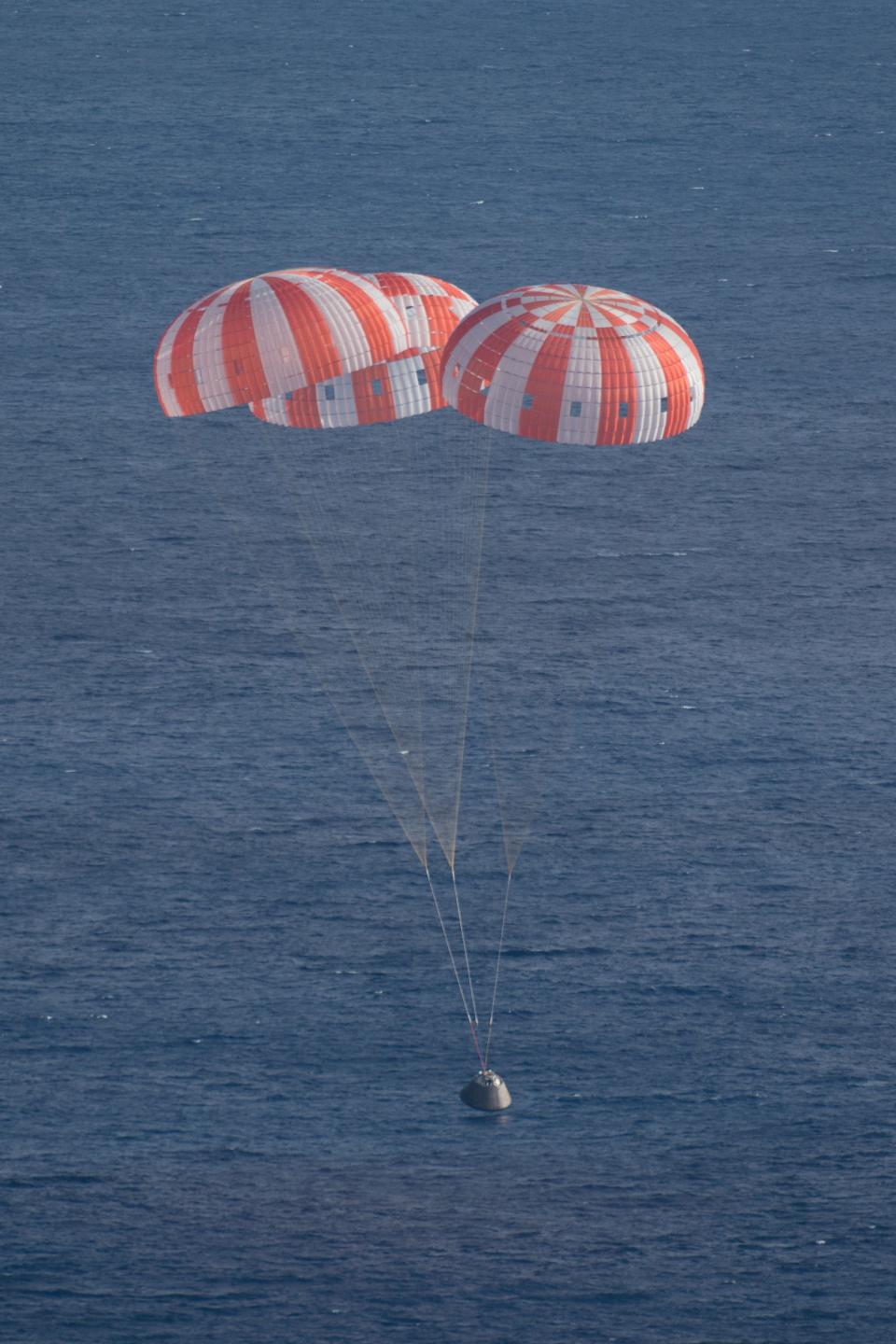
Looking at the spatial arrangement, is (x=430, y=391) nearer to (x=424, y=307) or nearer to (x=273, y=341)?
(x=424, y=307)

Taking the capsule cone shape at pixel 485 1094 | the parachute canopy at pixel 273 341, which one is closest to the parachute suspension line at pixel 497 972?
the capsule cone shape at pixel 485 1094

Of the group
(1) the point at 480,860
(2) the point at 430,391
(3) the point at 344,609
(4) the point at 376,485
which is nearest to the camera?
(2) the point at 430,391

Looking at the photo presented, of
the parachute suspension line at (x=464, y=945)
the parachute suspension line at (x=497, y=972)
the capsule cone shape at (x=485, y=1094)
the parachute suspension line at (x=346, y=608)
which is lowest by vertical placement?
the parachute suspension line at (x=346, y=608)

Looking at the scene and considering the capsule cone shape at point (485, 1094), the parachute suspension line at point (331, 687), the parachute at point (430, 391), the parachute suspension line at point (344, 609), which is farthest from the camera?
the parachute suspension line at point (344, 609)

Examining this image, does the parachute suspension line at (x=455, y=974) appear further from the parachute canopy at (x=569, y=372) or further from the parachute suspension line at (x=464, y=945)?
the parachute canopy at (x=569, y=372)

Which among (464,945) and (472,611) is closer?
(464,945)

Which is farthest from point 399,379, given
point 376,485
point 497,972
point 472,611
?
point 376,485

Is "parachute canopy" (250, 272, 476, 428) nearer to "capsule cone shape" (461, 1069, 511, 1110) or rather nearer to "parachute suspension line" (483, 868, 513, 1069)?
"parachute suspension line" (483, 868, 513, 1069)
